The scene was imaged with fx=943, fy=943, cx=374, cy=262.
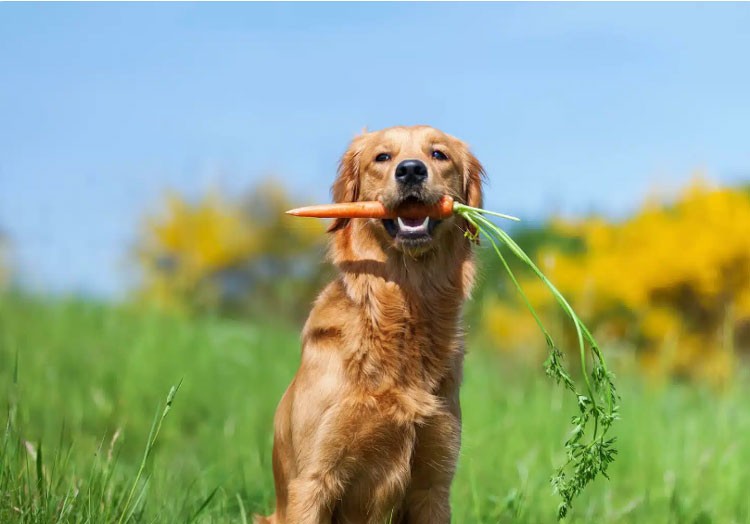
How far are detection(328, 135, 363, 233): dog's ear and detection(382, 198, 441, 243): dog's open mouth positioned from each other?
388mm

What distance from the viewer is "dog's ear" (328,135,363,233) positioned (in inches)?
168

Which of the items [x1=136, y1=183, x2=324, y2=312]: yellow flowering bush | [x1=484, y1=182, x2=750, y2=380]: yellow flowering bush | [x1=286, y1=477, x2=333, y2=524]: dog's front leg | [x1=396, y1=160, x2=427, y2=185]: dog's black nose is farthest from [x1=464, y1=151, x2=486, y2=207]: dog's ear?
[x1=136, y1=183, x2=324, y2=312]: yellow flowering bush

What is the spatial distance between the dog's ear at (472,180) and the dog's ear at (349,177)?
50 centimetres

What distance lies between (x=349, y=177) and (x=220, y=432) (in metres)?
3.40

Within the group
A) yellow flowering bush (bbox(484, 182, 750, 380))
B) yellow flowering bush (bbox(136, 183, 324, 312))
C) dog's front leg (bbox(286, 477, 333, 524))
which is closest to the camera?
Answer: dog's front leg (bbox(286, 477, 333, 524))

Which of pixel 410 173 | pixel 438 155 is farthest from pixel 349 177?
pixel 410 173

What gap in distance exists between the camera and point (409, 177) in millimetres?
3809

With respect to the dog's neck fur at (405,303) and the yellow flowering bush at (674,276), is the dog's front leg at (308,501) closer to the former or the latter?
the dog's neck fur at (405,303)

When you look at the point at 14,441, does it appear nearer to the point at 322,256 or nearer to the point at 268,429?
the point at 322,256

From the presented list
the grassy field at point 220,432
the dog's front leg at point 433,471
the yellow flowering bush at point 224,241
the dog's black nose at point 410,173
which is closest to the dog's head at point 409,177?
the dog's black nose at point 410,173

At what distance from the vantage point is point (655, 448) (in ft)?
20.4

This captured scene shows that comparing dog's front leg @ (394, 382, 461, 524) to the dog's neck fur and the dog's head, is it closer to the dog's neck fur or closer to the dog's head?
the dog's neck fur

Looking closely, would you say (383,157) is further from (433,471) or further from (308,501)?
(308,501)

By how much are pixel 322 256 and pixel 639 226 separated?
927 cm
